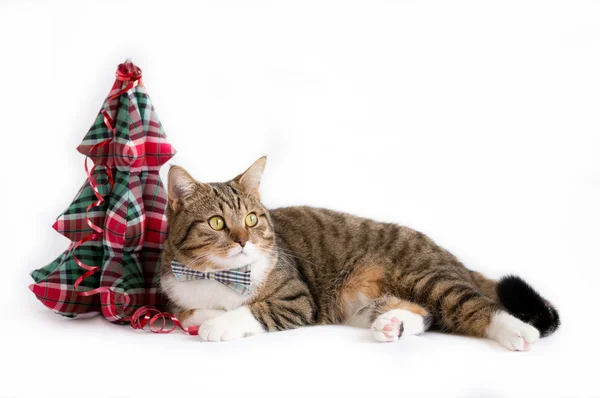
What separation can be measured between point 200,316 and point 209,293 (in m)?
0.13

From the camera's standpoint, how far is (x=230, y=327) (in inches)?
129

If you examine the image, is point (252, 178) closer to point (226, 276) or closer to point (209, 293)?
point (226, 276)

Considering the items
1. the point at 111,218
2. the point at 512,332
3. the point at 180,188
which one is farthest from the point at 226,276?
the point at 512,332

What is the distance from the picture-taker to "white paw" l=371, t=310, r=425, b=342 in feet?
10.6

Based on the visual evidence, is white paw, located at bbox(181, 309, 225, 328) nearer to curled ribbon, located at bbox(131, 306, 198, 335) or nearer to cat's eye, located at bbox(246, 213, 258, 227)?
curled ribbon, located at bbox(131, 306, 198, 335)

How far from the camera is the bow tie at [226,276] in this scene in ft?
11.4

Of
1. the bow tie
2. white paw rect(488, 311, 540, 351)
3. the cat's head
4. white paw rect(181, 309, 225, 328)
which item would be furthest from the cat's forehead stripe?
white paw rect(488, 311, 540, 351)

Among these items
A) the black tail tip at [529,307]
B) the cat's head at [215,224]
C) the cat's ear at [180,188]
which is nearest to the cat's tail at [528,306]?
the black tail tip at [529,307]

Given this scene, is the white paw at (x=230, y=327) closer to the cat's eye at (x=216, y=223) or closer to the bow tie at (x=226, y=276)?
the bow tie at (x=226, y=276)

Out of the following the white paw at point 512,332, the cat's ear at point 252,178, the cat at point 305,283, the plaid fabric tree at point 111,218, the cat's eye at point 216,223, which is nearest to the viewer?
the white paw at point 512,332

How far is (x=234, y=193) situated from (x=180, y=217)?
33 cm

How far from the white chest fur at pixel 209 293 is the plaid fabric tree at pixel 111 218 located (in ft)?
0.92

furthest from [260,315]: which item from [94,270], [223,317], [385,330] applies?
[94,270]

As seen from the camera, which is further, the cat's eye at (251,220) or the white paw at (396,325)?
the cat's eye at (251,220)
